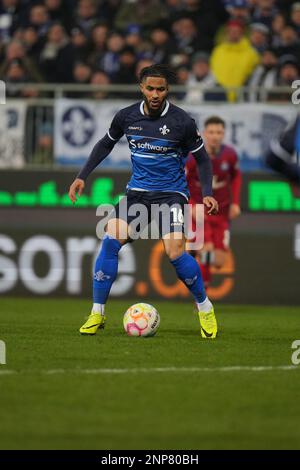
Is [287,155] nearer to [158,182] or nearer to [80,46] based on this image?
[158,182]

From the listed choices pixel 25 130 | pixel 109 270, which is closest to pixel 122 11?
pixel 25 130

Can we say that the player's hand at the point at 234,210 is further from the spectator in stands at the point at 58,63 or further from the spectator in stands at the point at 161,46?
the spectator in stands at the point at 58,63

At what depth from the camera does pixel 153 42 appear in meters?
17.6

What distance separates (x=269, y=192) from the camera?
52.4ft

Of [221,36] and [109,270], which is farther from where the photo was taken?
[221,36]

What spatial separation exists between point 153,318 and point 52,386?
10.0 ft

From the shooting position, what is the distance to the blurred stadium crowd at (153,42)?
16.4 m

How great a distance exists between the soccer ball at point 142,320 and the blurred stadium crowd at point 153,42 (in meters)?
5.78

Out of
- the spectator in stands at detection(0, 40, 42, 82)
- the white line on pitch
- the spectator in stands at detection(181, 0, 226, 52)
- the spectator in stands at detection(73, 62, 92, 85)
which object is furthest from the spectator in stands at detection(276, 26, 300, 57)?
the white line on pitch

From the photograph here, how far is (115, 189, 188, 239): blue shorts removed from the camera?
34.0 ft

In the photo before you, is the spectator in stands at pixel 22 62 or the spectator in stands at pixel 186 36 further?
the spectator in stands at pixel 186 36

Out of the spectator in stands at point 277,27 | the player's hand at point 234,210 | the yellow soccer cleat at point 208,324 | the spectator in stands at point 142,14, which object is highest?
the spectator in stands at point 142,14

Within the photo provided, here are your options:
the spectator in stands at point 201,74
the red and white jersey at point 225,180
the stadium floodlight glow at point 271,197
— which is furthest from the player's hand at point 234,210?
the spectator in stands at point 201,74
